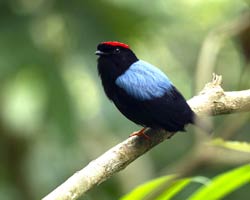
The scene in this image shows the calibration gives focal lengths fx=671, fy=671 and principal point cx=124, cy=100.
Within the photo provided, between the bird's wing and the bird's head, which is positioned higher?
the bird's head

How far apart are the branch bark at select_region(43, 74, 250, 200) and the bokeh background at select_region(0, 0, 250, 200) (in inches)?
47.6

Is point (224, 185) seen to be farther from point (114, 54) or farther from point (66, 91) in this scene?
point (66, 91)

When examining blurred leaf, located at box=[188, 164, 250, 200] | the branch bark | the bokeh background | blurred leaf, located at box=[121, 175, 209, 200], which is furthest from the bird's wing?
the bokeh background

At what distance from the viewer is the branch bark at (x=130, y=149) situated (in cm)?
228

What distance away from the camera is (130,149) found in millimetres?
2635

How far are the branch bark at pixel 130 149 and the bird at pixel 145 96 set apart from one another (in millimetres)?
110

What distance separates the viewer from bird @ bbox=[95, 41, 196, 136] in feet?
9.06

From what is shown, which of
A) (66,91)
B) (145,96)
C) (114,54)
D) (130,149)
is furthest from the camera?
(66,91)

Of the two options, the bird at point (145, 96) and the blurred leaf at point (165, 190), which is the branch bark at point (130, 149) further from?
the blurred leaf at point (165, 190)

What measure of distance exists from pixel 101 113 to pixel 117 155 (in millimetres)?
→ 2056

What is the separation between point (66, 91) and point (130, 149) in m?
1.72

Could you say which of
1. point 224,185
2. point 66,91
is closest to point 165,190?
point 224,185

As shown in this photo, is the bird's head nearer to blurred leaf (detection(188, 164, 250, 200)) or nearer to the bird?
the bird

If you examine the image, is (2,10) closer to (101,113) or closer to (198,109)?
(101,113)
